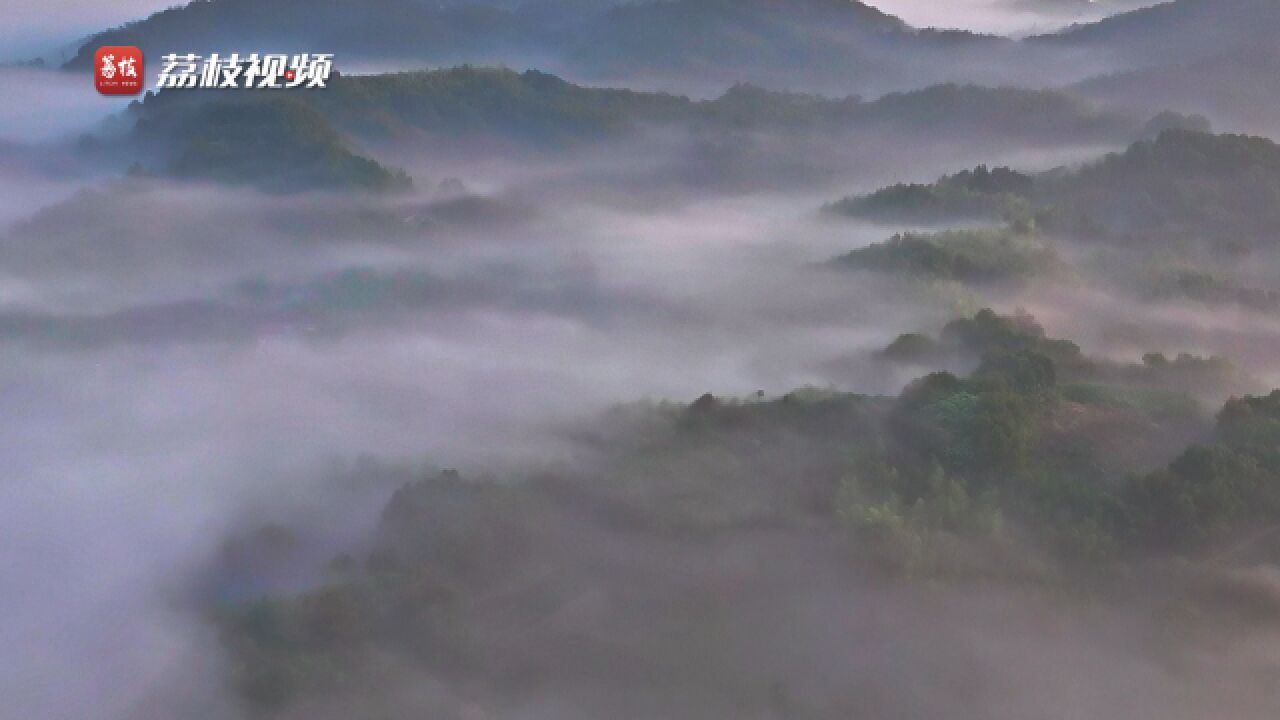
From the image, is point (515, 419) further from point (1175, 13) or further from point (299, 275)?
point (1175, 13)

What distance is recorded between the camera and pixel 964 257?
55.9 m

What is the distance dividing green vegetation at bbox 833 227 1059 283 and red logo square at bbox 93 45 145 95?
36383 millimetres

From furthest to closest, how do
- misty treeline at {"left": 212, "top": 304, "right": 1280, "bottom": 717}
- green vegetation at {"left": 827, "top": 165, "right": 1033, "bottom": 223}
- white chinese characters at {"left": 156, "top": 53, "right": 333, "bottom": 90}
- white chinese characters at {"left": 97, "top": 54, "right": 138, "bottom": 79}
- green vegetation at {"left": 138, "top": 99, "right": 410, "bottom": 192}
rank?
green vegetation at {"left": 138, "top": 99, "right": 410, "bottom": 192}
green vegetation at {"left": 827, "top": 165, "right": 1033, "bottom": 223}
white chinese characters at {"left": 156, "top": 53, "right": 333, "bottom": 90}
white chinese characters at {"left": 97, "top": 54, "right": 138, "bottom": 79}
misty treeline at {"left": 212, "top": 304, "right": 1280, "bottom": 717}

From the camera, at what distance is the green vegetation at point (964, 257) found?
55625 millimetres

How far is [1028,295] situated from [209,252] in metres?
66.2

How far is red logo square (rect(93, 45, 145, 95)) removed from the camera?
49.6 meters

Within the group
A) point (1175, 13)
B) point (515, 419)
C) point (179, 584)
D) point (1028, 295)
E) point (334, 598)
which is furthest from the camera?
point (1175, 13)

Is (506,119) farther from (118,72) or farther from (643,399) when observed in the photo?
(643,399)

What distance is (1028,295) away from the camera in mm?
54250

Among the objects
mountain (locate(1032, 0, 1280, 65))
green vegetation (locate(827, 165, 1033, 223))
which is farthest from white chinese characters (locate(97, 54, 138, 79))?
mountain (locate(1032, 0, 1280, 65))

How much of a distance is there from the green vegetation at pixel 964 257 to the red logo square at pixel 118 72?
119 ft

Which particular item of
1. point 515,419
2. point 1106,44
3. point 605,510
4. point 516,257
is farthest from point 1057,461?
point 1106,44

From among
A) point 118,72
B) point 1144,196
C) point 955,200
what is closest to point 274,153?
point 118,72

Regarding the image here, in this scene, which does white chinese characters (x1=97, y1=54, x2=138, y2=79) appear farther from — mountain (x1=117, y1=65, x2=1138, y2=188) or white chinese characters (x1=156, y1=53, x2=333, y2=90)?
mountain (x1=117, y1=65, x2=1138, y2=188)
